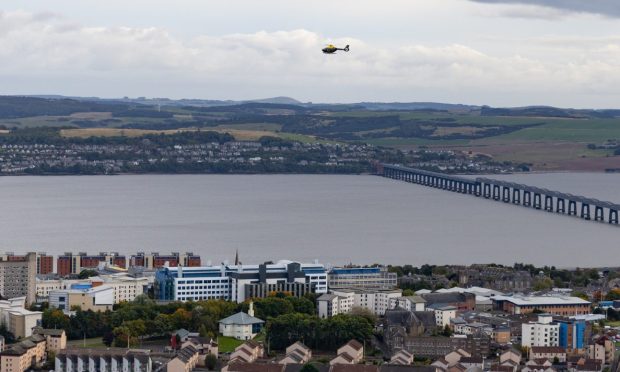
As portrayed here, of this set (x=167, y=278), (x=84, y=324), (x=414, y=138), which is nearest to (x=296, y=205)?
(x=167, y=278)

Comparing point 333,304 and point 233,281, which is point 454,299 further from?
point 233,281

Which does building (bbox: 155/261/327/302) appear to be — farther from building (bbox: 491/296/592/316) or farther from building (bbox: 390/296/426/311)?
building (bbox: 491/296/592/316)

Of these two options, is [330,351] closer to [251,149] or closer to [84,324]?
[84,324]

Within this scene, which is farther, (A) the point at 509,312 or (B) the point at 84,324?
(A) the point at 509,312

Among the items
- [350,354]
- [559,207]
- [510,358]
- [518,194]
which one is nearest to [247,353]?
[350,354]

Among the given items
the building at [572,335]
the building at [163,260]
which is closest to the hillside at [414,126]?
the building at [163,260]

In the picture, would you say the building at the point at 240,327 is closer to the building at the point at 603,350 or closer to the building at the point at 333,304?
the building at the point at 333,304
